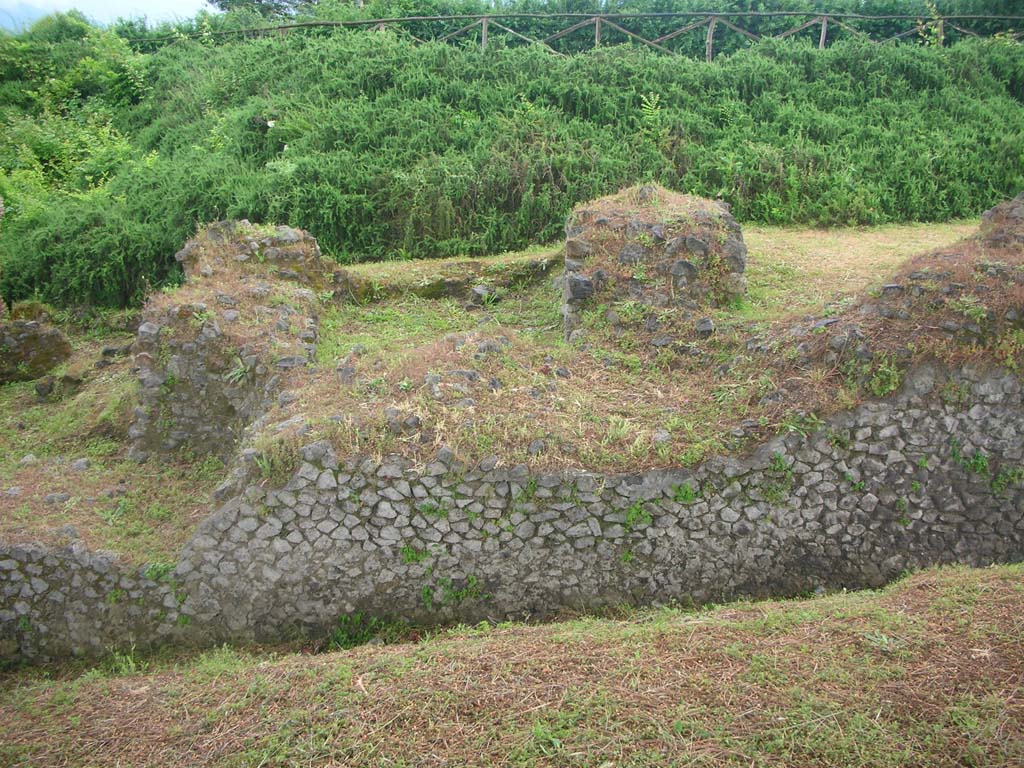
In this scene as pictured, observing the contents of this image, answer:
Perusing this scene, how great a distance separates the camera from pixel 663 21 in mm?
19812

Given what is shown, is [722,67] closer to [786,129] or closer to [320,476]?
[786,129]

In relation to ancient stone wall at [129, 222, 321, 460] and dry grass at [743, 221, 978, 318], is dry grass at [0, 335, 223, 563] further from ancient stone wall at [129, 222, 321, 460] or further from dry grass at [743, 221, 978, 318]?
dry grass at [743, 221, 978, 318]

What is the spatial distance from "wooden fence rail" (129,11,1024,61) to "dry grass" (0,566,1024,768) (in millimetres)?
16191

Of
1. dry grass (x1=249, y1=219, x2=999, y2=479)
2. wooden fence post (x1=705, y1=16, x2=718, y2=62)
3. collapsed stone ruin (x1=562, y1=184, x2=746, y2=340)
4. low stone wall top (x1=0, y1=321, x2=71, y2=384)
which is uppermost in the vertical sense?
wooden fence post (x1=705, y1=16, x2=718, y2=62)

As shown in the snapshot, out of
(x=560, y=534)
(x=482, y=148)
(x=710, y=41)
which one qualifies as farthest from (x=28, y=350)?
(x=710, y=41)

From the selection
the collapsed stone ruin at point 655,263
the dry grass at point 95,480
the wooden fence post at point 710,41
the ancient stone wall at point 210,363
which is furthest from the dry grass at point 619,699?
the wooden fence post at point 710,41

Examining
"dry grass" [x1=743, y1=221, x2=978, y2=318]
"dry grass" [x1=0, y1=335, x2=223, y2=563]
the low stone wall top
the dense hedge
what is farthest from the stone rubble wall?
the dense hedge

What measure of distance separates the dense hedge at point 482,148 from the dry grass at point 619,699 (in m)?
8.81

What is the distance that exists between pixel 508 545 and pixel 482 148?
379 inches

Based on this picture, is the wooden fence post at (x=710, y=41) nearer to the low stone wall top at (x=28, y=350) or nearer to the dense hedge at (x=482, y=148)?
the dense hedge at (x=482, y=148)

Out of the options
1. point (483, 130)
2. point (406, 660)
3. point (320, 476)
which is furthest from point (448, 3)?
point (406, 660)

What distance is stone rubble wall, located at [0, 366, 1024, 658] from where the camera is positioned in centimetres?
661

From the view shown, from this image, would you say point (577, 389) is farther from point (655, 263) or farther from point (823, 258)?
point (823, 258)

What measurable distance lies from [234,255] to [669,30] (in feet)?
44.9
